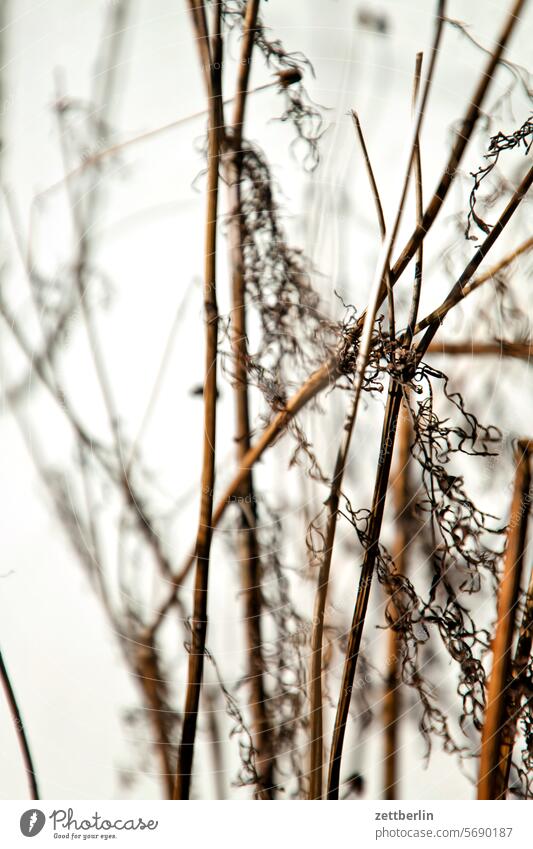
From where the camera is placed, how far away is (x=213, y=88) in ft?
1.29

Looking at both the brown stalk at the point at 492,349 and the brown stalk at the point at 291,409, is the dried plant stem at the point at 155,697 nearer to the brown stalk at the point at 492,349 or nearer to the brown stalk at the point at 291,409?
the brown stalk at the point at 291,409

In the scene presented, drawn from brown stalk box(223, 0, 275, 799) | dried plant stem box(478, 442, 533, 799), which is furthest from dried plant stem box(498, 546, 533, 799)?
brown stalk box(223, 0, 275, 799)

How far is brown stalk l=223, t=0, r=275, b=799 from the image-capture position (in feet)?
1.33

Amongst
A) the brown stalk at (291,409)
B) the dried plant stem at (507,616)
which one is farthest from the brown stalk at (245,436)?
the dried plant stem at (507,616)

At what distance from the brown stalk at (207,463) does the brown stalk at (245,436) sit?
0.5 inches

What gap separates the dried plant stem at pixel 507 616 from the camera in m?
0.38

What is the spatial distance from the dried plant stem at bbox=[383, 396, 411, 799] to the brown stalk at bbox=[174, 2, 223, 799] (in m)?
0.11

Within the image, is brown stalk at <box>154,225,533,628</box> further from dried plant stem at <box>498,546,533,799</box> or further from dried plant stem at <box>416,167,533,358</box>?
dried plant stem at <box>498,546,533,799</box>

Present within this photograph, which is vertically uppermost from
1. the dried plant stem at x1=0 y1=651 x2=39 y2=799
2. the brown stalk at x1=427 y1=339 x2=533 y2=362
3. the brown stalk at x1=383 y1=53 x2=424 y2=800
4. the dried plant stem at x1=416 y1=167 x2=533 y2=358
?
the brown stalk at x1=427 y1=339 x2=533 y2=362

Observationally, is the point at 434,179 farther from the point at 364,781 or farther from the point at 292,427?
the point at 364,781

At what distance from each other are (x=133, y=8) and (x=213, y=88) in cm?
12

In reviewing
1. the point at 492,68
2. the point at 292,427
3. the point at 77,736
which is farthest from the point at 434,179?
the point at 77,736

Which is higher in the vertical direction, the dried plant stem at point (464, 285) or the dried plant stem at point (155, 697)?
the dried plant stem at point (464, 285)

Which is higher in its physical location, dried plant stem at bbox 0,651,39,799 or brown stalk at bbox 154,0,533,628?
brown stalk at bbox 154,0,533,628
